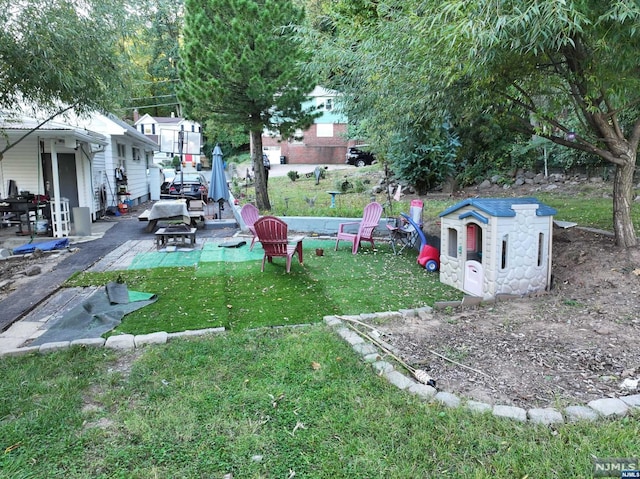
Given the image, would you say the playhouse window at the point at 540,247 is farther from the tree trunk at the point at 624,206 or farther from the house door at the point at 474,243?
the tree trunk at the point at 624,206

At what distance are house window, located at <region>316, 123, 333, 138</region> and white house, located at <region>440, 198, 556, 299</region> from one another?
2747cm

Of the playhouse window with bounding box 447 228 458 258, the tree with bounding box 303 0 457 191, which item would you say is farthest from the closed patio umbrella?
the playhouse window with bounding box 447 228 458 258

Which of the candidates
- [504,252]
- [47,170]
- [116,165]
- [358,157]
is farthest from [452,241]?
[358,157]

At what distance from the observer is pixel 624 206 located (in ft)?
18.6

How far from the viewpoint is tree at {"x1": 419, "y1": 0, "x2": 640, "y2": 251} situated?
358 cm

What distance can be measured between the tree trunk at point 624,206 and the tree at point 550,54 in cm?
1

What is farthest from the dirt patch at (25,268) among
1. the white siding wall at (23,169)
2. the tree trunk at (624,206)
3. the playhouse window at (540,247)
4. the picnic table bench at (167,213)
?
the tree trunk at (624,206)

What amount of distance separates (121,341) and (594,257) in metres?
5.70

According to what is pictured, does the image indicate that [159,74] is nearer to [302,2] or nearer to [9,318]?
[302,2]

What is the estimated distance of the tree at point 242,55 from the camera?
9875 mm

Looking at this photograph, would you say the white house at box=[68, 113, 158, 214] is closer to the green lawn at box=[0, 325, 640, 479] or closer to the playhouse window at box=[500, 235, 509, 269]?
the green lawn at box=[0, 325, 640, 479]

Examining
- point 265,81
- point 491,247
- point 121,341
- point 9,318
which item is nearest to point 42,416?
point 121,341

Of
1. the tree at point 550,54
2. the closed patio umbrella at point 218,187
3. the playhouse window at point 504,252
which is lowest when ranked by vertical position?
the playhouse window at point 504,252

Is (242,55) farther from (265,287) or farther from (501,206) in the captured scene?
(501,206)
